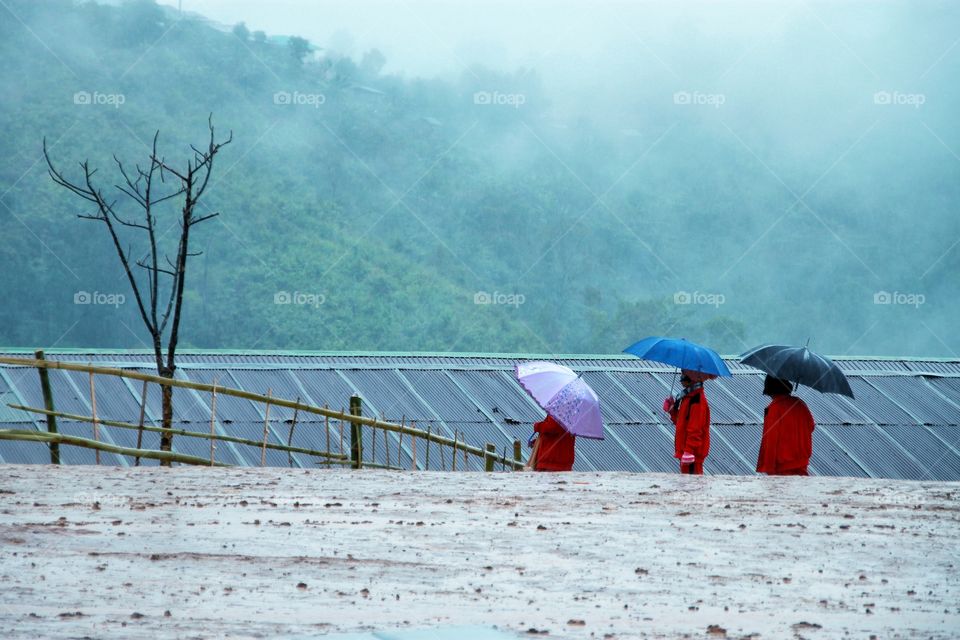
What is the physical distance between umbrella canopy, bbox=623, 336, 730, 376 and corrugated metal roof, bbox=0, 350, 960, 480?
6573mm

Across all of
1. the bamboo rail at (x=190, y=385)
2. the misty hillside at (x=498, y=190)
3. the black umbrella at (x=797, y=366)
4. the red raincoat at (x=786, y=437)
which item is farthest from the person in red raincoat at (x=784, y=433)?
the misty hillside at (x=498, y=190)

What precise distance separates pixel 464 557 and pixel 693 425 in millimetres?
3549

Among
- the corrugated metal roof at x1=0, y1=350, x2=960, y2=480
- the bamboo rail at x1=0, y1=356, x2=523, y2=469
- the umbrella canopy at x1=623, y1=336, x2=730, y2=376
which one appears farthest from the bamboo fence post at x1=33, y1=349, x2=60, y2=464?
the corrugated metal roof at x1=0, y1=350, x2=960, y2=480

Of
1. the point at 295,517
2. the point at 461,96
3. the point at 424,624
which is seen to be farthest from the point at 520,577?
the point at 461,96

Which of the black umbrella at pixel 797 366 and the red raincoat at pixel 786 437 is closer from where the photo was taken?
the red raincoat at pixel 786 437

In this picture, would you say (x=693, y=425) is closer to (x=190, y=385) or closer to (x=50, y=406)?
(x=190, y=385)

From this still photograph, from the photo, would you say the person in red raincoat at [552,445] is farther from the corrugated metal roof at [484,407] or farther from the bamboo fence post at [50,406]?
the corrugated metal roof at [484,407]

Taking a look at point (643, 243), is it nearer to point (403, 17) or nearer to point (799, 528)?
point (403, 17)

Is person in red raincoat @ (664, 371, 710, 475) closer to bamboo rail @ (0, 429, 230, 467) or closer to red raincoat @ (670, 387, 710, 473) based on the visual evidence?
red raincoat @ (670, 387, 710, 473)

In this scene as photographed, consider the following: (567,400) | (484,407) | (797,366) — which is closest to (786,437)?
(797,366)

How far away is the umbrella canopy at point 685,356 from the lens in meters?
8.85

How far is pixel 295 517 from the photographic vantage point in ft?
20.6

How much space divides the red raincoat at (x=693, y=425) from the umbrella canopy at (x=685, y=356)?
263mm

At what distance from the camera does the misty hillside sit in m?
70.4
